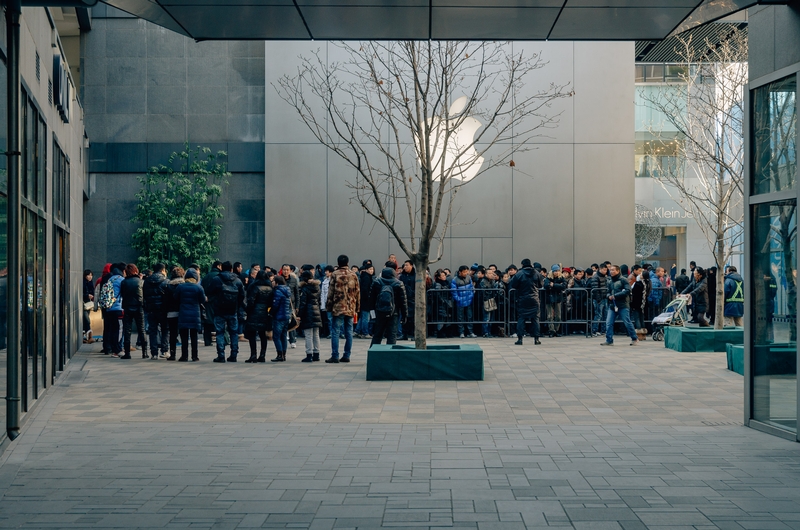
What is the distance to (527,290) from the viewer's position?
59.2 feet

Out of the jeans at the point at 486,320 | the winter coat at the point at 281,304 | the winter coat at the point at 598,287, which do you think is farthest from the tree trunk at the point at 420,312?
the winter coat at the point at 598,287

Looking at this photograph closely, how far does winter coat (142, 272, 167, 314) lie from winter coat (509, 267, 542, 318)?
23.5 feet

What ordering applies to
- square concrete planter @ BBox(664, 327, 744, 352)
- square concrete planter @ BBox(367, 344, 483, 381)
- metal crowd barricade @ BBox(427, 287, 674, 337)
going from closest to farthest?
square concrete planter @ BBox(367, 344, 483, 381), square concrete planter @ BBox(664, 327, 744, 352), metal crowd barricade @ BBox(427, 287, 674, 337)

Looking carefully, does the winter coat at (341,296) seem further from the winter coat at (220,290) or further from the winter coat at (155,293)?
the winter coat at (155,293)

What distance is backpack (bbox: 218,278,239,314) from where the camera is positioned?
51.5ft

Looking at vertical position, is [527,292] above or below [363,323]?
above

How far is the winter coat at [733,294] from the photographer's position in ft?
60.8

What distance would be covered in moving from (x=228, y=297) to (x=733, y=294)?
10809mm

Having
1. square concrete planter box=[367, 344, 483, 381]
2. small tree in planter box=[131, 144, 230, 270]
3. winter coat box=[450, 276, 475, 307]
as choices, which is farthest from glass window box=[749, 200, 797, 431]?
small tree in planter box=[131, 144, 230, 270]

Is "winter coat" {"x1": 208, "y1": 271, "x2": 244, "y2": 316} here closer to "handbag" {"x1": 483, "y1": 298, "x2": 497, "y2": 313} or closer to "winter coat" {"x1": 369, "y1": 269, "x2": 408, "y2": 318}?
"winter coat" {"x1": 369, "y1": 269, "x2": 408, "y2": 318}

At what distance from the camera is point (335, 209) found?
78.6 feet

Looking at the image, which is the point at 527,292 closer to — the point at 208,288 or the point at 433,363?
the point at 433,363

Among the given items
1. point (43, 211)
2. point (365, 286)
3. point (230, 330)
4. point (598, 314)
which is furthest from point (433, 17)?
point (598, 314)

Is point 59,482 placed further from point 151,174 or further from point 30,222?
point 151,174
